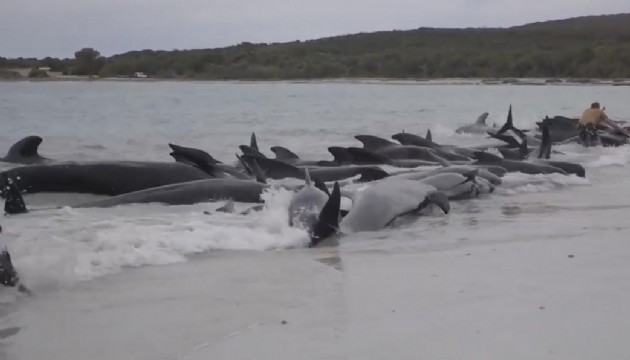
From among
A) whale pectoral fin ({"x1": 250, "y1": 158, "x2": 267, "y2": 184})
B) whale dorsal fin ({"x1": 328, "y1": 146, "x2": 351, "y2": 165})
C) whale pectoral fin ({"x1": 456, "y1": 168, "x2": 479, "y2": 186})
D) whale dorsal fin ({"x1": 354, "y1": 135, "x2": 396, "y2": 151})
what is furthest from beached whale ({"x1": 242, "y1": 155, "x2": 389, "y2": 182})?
whale dorsal fin ({"x1": 354, "y1": 135, "x2": 396, "y2": 151})

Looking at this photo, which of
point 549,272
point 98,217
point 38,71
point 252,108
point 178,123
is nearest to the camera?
point 549,272

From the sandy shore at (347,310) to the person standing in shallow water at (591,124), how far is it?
578 inches

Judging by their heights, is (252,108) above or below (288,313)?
below

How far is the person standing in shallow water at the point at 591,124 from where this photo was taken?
22047 millimetres

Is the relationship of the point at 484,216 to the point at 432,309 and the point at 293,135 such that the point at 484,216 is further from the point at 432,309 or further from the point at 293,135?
the point at 293,135

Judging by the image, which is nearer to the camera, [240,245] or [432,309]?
[432,309]

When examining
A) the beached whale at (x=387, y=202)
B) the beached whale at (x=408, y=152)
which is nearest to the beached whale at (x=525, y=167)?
the beached whale at (x=408, y=152)

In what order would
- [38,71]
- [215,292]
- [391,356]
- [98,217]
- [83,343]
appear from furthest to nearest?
[38,71] → [98,217] → [215,292] → [83,343] → [391,356]

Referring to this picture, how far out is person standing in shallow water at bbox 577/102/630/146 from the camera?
22047 millimetres

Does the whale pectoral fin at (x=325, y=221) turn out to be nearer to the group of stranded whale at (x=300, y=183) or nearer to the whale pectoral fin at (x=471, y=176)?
the group of stranded whale at (x=300, y=183)

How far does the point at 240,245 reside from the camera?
8.27 metres

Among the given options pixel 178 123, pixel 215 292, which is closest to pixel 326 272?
pixel 215 292

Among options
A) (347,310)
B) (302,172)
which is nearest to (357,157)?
(302,172)

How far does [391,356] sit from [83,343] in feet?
5.21
